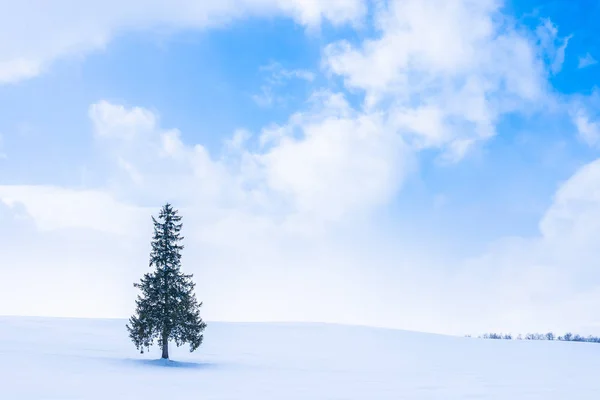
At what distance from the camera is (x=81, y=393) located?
21.4 meters

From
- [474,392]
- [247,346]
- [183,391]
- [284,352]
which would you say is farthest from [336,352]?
[183,391]

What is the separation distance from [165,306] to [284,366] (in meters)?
9.28

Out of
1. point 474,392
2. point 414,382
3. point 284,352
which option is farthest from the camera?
point 284,352

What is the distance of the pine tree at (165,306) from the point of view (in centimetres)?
3538

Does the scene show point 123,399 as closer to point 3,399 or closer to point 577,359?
point 3,399

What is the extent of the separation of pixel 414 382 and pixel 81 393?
1767 centimetres

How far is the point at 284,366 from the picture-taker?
38.4 meters

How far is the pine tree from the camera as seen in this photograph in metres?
35.4

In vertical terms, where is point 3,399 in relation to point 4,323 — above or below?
below

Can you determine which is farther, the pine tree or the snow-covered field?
the pine tree

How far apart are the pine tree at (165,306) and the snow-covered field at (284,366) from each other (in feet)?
5.54

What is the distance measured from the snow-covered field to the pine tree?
1689 millimetres

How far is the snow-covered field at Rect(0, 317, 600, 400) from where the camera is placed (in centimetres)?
2422

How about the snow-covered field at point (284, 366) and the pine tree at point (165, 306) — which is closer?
the snow-covered field at point (284, 366)
